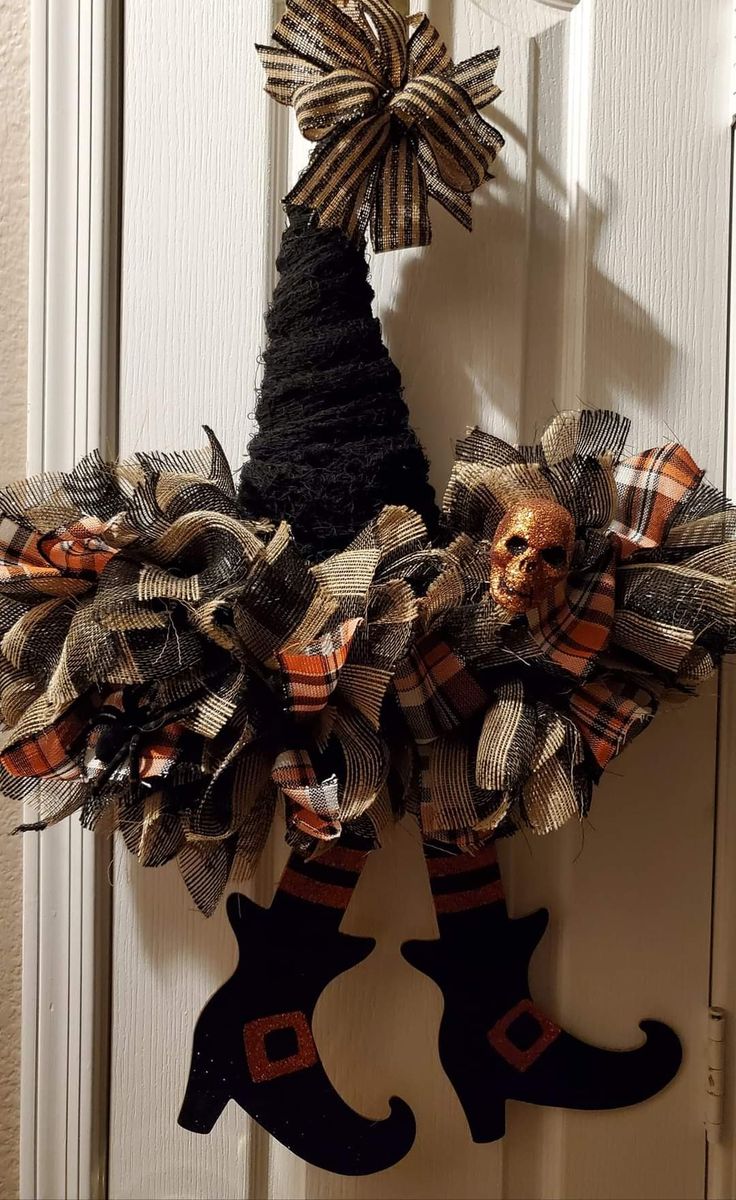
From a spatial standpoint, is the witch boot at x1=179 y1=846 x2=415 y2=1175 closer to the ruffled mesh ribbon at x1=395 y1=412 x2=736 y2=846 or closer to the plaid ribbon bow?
the ruffled mesh ribbon at x1=395 y1=412 x2=736 y2=846

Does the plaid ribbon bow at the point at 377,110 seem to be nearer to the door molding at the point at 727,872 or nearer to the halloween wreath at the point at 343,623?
the halloween wreath at the point at 343,623

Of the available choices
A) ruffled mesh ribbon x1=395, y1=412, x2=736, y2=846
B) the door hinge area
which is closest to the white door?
the door hinge area

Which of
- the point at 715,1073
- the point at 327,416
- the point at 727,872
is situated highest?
the point at 327,416

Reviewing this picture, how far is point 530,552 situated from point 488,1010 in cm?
35

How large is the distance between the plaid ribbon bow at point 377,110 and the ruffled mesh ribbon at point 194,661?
0.68ft

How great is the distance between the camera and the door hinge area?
62cm

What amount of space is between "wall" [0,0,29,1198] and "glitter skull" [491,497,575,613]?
15.2 inches

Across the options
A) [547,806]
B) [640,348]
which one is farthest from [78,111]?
[547,806]

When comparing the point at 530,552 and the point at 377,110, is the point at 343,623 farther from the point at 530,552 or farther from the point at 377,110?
the point at 377,110

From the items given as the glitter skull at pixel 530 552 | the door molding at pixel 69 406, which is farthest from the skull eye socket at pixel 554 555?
Answer: the door molding at pixel 69 406

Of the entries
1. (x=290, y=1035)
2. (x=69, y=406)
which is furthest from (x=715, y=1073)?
(x=69, y=406)

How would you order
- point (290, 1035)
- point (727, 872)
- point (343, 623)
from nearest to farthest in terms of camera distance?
point (343, 623), point (290, 1035), point (727, 872)

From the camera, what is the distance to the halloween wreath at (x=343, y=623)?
0.43 meters

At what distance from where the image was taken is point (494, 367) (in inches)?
23.2
